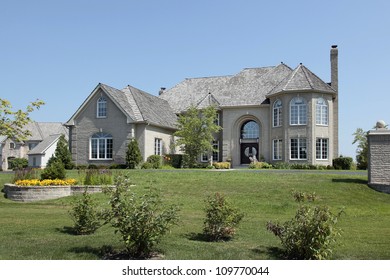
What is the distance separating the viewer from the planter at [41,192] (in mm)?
20578

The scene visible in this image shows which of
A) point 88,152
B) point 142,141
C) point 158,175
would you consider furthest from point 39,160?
point 158,175

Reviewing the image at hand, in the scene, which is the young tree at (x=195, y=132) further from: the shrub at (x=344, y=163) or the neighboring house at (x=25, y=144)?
the neighboring house at (x=25, y=144)

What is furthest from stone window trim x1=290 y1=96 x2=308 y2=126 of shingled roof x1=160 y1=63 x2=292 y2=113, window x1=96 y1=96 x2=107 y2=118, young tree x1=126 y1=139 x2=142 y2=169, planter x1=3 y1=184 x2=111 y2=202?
planter x1=3 y1=184 x2=111 y2=202

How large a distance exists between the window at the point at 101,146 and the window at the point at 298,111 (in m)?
17.0

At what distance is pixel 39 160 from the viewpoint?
60.7 m

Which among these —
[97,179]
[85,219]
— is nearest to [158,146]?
[97,179]

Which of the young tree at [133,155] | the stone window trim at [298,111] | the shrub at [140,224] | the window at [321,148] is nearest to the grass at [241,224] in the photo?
the shrub at [140,224]

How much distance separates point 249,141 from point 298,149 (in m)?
5.60

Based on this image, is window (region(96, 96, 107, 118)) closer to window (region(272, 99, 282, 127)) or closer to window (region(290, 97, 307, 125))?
window (region(272, 99, 282, 127))

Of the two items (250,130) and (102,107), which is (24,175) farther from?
(250,130)

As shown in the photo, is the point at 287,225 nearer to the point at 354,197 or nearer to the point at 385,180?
the point at 354,197

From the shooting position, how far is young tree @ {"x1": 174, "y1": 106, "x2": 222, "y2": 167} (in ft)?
127

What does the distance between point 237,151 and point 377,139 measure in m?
21.5

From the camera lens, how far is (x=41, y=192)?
2061 centimetres
